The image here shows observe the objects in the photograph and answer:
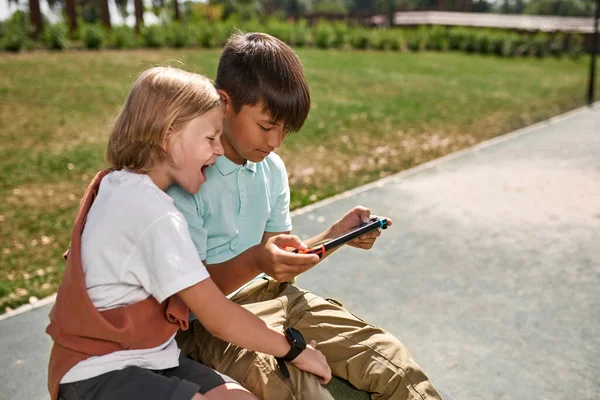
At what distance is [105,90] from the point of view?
10320mm

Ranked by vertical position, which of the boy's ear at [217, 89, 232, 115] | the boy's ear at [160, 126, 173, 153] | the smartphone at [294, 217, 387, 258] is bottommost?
the smartphone at [294, 217, 387, 258]

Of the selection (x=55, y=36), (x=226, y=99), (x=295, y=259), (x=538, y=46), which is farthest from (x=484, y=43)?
(x=295, y=259)

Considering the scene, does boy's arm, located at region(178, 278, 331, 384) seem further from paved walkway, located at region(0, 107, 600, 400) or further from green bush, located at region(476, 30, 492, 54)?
green bush, located at region(476, 30, 492, 54)

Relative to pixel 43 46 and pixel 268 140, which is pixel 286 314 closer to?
pixel 268 140

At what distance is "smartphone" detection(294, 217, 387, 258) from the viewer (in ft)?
6.39

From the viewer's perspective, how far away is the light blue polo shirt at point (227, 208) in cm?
210

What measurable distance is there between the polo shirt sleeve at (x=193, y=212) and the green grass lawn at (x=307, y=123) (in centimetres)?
44

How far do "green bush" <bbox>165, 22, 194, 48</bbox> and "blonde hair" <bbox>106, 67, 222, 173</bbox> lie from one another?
15373mm

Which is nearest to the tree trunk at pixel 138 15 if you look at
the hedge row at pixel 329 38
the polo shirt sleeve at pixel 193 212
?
the hedge row at pixel 329 38

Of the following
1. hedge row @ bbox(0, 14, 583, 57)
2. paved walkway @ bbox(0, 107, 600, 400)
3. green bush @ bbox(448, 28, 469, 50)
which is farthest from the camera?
green bush @ bbox(448, 28, 469, 50)

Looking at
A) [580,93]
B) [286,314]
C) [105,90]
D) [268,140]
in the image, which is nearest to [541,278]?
[286,314]

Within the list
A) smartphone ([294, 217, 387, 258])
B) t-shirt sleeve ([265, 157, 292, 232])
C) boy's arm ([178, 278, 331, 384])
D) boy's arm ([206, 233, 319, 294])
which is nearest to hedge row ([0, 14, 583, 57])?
t-shirt sleeve ([265, 157, 292, 232])

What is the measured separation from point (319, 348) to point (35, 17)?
14236 mm

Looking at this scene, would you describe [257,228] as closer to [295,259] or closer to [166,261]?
[295,259]
